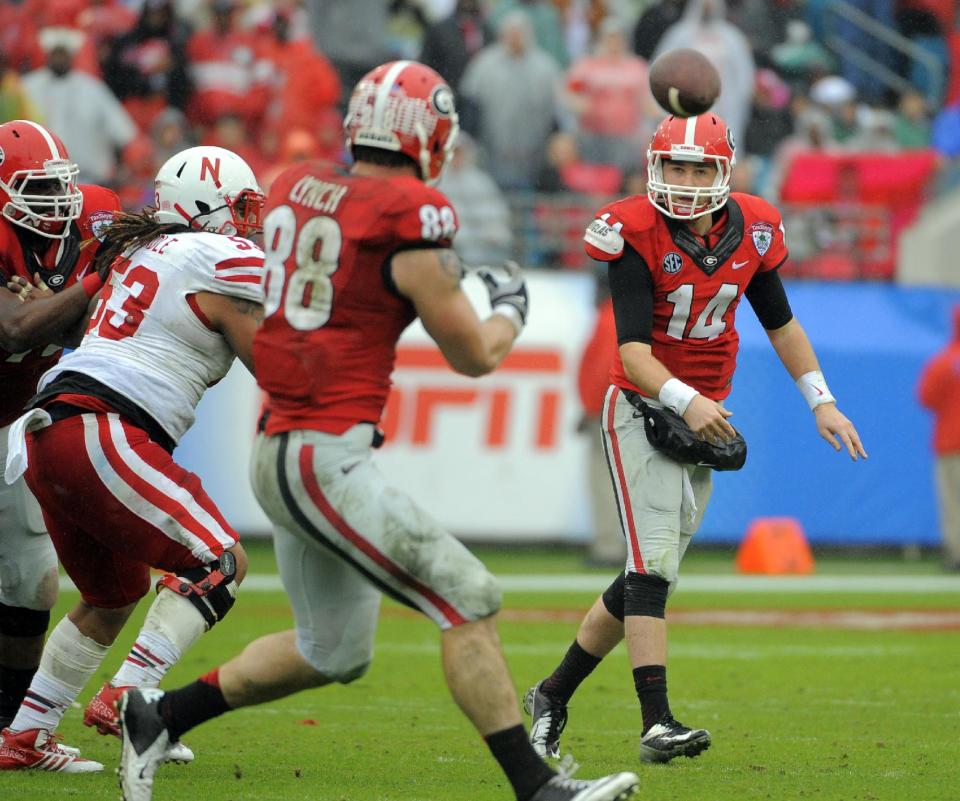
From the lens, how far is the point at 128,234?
5.02m

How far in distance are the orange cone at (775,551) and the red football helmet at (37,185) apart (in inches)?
298

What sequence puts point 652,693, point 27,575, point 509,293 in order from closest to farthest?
1. point 509,293
2. point 652,693
3. point 27,575

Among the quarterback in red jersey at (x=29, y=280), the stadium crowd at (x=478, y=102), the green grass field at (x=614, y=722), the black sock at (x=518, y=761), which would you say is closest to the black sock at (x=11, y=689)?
the quarterback in red jersey at (x=29, y=280)

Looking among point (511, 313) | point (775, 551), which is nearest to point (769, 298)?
point (511, 313)

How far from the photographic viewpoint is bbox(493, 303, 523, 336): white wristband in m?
4.15

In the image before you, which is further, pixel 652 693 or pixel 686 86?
pixel 686 86

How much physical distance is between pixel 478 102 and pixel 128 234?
9.35 m

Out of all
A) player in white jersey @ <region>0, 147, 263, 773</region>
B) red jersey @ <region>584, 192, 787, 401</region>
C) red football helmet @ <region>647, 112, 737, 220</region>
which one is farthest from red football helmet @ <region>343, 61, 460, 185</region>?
red football helmet @ <region>647, 112, 737, 220</region>

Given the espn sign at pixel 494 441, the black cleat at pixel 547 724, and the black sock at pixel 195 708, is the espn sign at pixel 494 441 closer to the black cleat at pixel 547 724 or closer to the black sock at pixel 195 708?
the black cleat at pixel 547 724

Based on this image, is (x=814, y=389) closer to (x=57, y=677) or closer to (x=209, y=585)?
(x=209, y=585)

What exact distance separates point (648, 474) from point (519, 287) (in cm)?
133

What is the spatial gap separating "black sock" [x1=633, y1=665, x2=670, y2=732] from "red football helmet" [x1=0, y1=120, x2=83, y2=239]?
7.76ft

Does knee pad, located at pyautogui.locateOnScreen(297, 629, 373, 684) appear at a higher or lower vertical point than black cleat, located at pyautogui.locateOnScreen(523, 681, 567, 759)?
higher

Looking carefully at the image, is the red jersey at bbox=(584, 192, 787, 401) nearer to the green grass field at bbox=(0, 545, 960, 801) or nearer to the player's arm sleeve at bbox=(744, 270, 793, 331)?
the player's arm sleeve at bbox=(744, 270, 793, 331)
